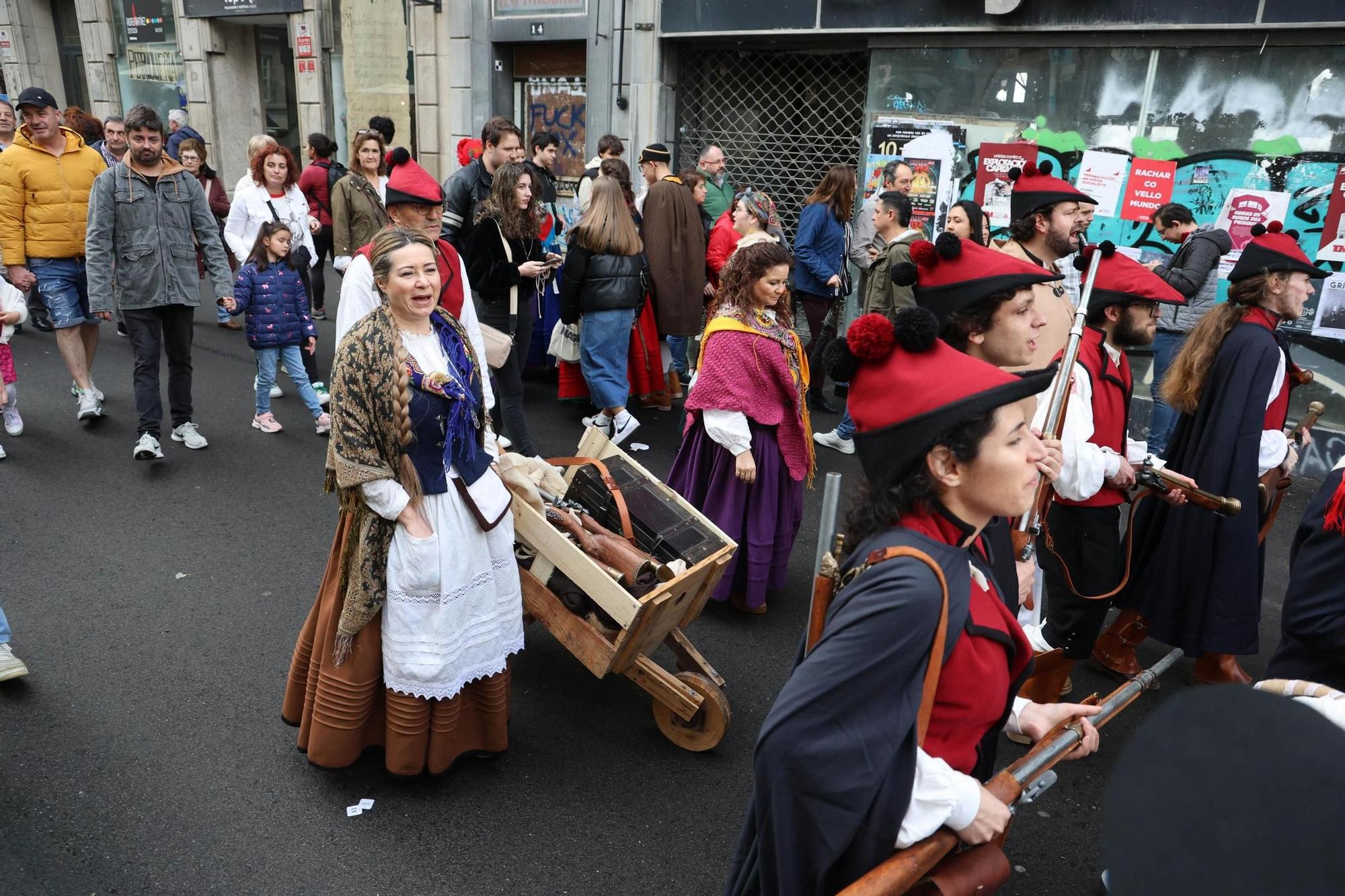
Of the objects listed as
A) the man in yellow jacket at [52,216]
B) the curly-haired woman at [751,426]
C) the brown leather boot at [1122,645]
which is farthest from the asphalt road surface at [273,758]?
the man in yellow jacket at [52,216]

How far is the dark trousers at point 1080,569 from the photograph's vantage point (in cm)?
386

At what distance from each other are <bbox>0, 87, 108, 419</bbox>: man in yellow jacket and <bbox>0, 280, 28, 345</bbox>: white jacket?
4.42 ft

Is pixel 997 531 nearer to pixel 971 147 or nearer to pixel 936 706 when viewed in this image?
pixel 936 706

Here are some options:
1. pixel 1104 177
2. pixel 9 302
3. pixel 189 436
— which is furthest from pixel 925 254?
pixel 1104 177

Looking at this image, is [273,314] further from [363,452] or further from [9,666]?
[363,452]

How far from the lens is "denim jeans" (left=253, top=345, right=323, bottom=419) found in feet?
22.6

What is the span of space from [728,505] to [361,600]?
204 cm

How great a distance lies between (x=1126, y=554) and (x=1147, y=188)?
15.2 ft

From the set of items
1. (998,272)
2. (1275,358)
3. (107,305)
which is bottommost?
(107,305)

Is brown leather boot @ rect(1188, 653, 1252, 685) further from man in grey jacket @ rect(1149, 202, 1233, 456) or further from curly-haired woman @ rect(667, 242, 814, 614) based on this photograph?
man in grey jacket @ rect(1149, 202, 1233, 456)

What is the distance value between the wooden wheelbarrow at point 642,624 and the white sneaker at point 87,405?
493 centimetres

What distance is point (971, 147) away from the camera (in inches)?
329

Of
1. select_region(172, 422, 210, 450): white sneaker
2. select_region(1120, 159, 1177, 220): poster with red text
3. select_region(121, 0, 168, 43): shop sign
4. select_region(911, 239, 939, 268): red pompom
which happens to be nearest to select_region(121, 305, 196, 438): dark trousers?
select_region(172, 422, 210, 450): white sneaker

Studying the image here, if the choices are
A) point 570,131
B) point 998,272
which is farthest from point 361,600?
point 570,131
